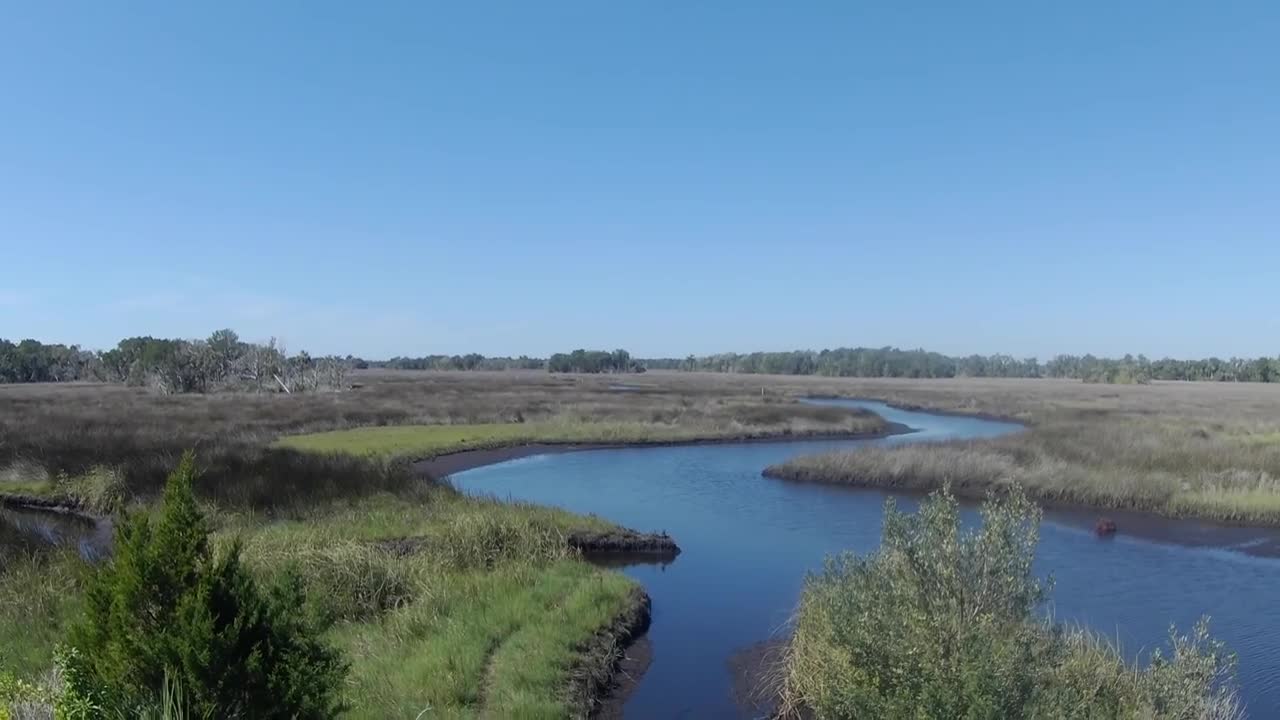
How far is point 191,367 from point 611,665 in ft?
250

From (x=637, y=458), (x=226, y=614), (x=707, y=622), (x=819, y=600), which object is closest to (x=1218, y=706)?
(x=819, y=600)

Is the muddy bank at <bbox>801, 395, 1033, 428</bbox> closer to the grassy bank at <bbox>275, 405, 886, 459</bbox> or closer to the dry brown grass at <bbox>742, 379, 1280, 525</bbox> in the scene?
the grassy bank at <bbox>275, 405, 886, 459</bbox>

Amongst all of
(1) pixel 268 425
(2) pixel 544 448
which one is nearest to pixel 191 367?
(1) pixel 268 425

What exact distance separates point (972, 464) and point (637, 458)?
53.8 feet

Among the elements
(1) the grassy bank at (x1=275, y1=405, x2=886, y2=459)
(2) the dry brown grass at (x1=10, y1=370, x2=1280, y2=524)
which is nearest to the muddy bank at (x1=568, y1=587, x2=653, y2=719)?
(2) the dry brown grass at (x1=10, y1=370, x2=1280, y2=524)

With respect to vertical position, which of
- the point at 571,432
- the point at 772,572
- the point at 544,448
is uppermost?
the point at 571,432

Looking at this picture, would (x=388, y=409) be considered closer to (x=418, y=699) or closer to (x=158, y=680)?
(x=418, y=699)

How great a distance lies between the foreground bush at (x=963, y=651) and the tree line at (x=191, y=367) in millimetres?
74151

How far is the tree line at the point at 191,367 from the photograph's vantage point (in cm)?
7700

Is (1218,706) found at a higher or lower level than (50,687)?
lower

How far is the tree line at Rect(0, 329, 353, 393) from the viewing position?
77.0 meters

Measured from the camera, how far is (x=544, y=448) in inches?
1790

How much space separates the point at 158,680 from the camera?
19.7ft

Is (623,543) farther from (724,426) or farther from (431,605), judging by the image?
(724,426)
